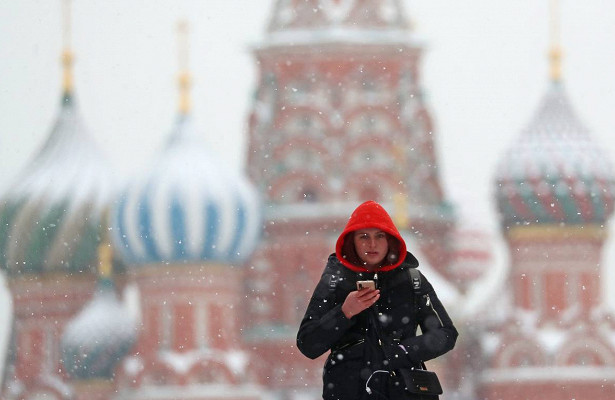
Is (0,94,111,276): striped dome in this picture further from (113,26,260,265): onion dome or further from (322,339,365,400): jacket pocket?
(322,339,365,400): jacket pocket

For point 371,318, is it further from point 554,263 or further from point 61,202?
point 61,202

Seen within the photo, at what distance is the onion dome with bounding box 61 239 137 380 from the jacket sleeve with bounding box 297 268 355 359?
3774 centimetres

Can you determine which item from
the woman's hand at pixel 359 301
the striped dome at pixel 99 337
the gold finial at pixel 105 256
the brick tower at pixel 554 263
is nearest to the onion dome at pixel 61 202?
the gold finial at pixel 105 256

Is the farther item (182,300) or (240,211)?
(240,211)

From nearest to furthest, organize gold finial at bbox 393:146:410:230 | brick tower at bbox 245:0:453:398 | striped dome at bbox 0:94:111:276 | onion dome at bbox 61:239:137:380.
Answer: gold finial at bbox 393:146:410:230 < onion dome at bbox 61:239:137:380 < brick tower at bbox 245:0:453:398 < striped dome at bbox 0:94:111:276

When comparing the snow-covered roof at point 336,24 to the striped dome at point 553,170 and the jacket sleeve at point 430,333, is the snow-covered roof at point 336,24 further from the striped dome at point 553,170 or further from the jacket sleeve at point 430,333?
the jacket sleeve at point 430,333

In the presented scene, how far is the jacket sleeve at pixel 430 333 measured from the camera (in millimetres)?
4371

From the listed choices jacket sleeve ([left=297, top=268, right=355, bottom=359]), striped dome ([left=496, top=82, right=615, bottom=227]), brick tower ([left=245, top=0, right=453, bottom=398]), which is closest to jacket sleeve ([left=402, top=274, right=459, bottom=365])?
jacket sleeve ([left=297, top=268, right=355, bottom=359])

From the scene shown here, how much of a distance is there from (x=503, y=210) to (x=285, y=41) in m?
4.15

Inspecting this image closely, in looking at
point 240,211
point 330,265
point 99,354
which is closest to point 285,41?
point 240,211

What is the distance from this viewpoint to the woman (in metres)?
4.33

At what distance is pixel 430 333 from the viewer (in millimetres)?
4379

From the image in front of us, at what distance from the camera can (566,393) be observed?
42.1 m

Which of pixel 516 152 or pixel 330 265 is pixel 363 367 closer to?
pixel 330 265
